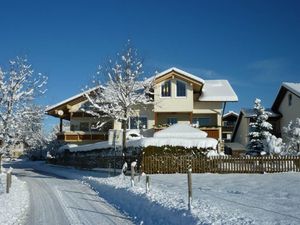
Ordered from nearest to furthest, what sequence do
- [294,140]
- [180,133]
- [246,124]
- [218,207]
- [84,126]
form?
[218,207], [180,133], [294,140], [84,126], [246,124]

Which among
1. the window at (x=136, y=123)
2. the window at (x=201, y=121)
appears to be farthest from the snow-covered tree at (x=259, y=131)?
the window at (x=136, y=123)

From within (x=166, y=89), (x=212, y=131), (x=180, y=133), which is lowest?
(x=180, y=133)

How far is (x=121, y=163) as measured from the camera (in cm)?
3412

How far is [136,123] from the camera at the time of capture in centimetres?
4647

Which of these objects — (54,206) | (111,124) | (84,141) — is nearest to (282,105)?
(111,124)

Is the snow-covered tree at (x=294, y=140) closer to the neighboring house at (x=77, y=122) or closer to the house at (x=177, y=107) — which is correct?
the house at (x=177, y=107)

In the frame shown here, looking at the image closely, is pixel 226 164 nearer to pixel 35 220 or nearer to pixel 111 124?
pixel 35 220

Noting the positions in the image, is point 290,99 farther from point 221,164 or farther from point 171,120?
point 221,164

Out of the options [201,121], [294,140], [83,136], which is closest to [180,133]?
[294,140]

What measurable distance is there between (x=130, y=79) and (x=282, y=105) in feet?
68.9

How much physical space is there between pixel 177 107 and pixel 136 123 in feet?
15.4

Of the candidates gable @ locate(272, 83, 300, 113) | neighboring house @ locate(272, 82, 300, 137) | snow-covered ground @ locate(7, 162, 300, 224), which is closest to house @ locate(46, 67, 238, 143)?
gable @ locate(272, 83, 300, 113)

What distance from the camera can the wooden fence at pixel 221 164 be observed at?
2912 centimetres

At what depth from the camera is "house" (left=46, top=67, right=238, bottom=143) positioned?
147 ft
